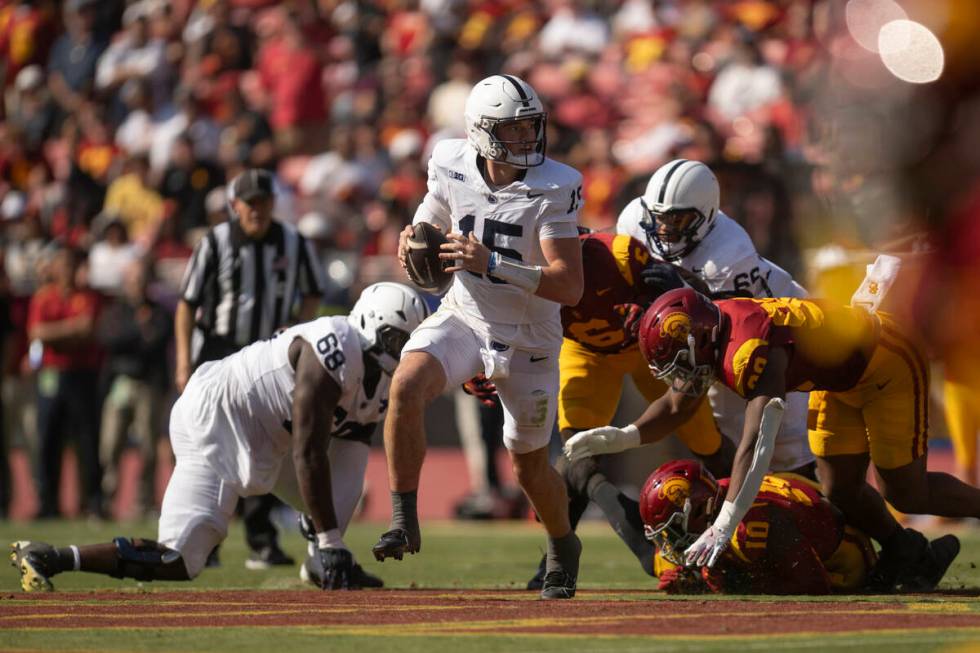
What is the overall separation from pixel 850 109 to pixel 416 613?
11.5ft

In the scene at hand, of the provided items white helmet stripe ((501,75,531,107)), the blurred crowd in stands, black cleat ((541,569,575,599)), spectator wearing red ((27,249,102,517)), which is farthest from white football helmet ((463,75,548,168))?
spectator wearing red ((27,249,102,517))

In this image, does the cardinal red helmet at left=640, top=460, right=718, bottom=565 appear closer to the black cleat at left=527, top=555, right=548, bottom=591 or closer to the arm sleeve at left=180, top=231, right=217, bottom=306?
the black cleat at left=527, top=555, right=548, bottom=591

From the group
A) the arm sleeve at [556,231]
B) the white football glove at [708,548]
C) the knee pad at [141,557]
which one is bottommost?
the knee pad at [141,557]

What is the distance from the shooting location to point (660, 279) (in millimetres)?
6402

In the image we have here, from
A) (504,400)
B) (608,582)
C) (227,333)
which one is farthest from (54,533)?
(504,400)

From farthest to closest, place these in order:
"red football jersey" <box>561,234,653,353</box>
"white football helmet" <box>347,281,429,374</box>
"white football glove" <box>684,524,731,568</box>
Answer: "white football helmet" <box>347,281,429,374</box> < "red football jersey" <box>561,234,653,353</box> < "white football glove" <box>684,524,731,568</box>

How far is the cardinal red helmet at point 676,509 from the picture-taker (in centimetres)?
592

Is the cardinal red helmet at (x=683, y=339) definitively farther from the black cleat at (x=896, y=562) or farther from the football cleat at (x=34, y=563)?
the football cleat at (x=34, y=563)

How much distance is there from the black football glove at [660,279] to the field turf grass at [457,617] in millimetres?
1233

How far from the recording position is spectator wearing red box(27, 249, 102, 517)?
11.8 m

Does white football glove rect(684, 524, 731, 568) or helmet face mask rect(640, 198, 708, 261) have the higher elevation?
helmet face mask rect(640, 198, 708, 261)

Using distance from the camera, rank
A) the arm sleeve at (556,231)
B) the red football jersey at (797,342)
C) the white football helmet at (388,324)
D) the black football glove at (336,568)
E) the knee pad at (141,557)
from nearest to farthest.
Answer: the red football jersey at (797,342) → the arm sleeve at (556,231) → the knee pad at (141,557) → the black football glove at (336,568) → the white football helmet at (388,324)

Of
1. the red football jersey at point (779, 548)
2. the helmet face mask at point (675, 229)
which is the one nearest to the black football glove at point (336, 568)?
the red football jersey at point (779, 548)

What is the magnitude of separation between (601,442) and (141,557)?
6.09 ft
